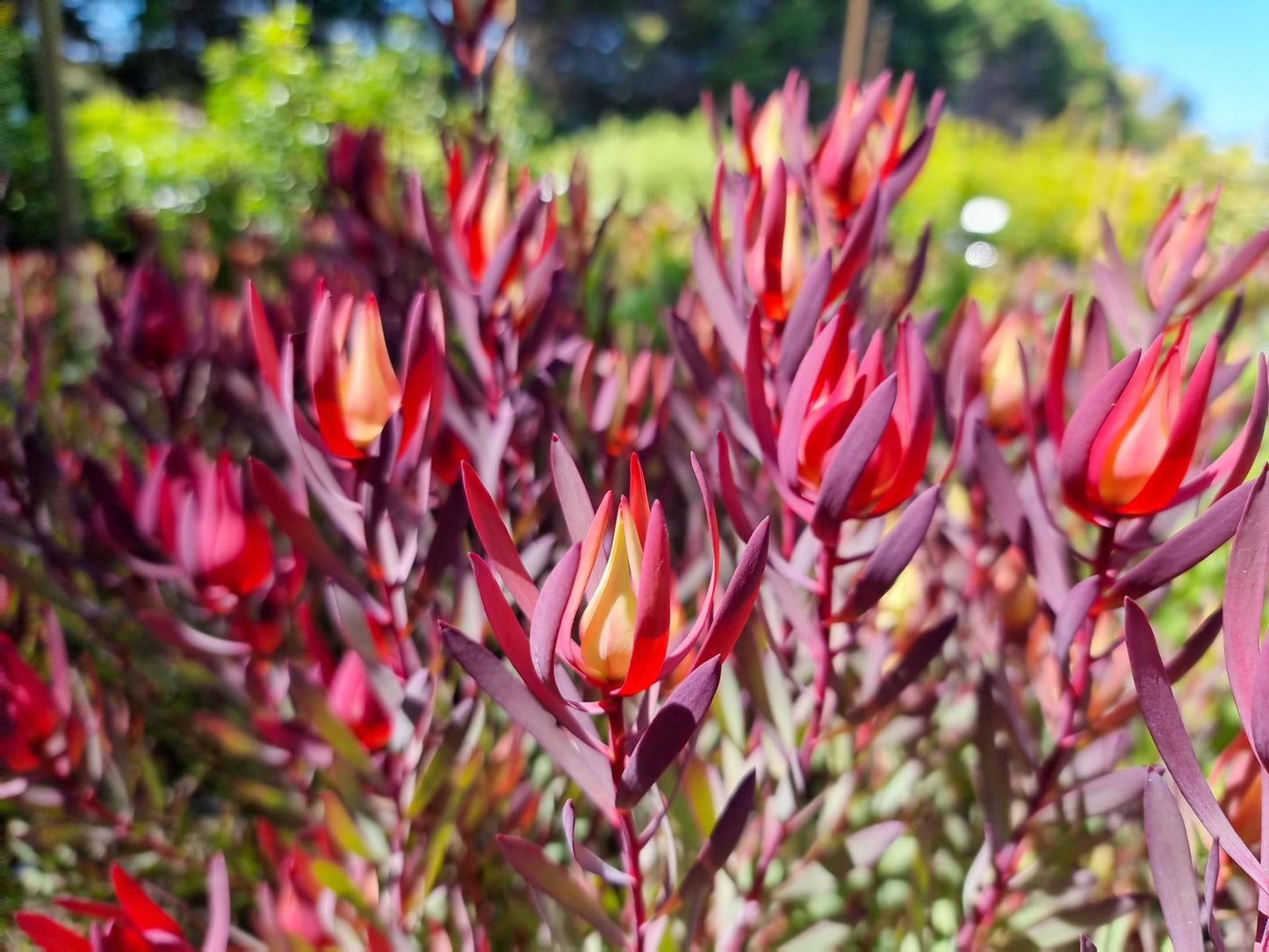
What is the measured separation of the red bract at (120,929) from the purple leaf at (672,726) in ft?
1.04

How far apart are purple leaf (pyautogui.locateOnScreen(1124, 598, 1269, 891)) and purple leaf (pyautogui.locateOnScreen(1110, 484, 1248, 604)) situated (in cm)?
10

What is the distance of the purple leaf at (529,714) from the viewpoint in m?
0.39

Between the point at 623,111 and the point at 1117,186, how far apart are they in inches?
801

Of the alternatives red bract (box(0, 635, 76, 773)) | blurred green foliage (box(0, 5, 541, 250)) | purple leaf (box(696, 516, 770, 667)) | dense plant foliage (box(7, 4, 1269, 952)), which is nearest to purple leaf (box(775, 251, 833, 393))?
dense plant foliage (box(7, 4, 1269, 952))

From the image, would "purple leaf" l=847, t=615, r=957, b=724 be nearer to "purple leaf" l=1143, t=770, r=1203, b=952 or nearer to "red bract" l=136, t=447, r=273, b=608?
"purple leaf" l=1143, t=770, r=1203, b=952

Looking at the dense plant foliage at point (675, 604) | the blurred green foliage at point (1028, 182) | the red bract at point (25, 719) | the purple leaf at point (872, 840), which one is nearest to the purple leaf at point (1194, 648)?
the dense plant foliage at point (675, 604)

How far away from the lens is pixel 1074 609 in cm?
49

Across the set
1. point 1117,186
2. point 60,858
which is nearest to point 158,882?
point 60,858

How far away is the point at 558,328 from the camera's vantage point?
1029mm

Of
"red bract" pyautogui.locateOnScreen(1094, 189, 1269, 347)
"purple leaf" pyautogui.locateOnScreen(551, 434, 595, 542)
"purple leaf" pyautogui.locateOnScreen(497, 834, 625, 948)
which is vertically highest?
"red bract" pyautogui.locateOnScreen(1094, 189, 1269, 347)

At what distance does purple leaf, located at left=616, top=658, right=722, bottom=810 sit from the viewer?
14.2 inches

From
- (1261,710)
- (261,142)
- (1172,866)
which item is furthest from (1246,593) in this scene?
(261,142)

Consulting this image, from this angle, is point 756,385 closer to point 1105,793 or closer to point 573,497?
point 573,497

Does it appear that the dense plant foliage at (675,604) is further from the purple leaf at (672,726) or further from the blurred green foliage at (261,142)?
the blurred green foliage at (261,142)
